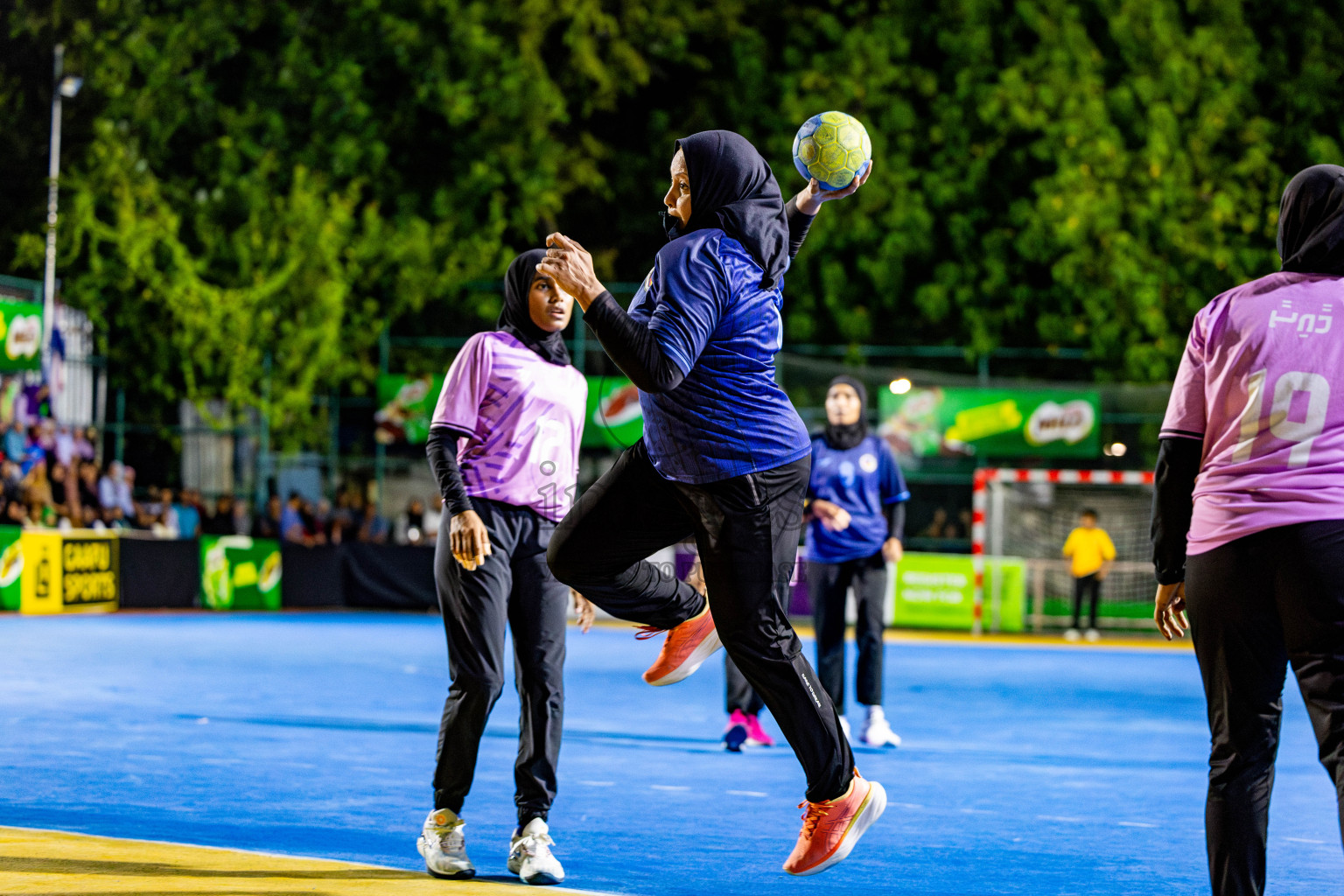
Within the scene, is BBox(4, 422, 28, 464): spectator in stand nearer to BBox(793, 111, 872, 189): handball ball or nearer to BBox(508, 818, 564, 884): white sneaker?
BBox(508, 818, 564, 884): white sneaker

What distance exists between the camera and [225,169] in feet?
97.7

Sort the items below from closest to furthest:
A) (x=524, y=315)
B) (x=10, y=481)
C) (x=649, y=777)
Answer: (x=524, y=315) < (x=649, y=777) < (x=10, y=481)

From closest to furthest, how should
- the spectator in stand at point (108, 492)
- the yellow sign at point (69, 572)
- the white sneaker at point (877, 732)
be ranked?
the white sneaker at point (877, 732) → the yellow sign at point (69, 572) → the spectator in stand at point (108, 492)

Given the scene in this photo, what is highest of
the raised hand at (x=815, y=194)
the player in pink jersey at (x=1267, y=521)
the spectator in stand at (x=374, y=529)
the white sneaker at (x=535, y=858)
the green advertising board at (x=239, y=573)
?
the raised hand at (x=815, y=194)

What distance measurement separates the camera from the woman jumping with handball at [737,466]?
4520 millimetres

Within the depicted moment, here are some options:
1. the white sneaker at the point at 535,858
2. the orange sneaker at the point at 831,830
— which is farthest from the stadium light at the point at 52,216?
the orange sneaker at the point at 831,830

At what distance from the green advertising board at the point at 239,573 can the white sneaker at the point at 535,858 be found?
17.4 m

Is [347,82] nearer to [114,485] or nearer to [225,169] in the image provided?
[225,169]

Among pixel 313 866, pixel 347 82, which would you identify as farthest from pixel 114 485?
pixel 313 866

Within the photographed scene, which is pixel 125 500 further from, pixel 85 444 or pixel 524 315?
pixel 524 315

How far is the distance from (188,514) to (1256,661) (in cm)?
2097

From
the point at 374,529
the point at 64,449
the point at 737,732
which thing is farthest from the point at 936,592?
the point at 737,732

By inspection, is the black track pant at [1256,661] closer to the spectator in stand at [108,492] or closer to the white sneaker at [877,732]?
the white sneaker at [877,732]

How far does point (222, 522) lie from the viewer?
74.8 ft
